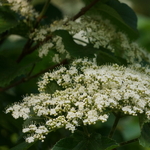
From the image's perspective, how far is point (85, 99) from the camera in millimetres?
1315

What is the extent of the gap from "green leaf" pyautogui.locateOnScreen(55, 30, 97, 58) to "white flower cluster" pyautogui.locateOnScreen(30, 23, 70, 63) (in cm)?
5

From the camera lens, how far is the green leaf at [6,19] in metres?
1.75

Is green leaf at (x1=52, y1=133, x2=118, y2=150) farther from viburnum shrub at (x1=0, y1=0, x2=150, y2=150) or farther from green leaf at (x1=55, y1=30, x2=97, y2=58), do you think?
green leaf at (x1=55, y1=30, x2=97, y2=58)

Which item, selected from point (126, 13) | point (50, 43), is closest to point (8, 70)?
point (50, 43)

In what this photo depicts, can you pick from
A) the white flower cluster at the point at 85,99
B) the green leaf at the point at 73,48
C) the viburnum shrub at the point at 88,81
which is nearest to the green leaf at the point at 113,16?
the viburnum shrub at the point at 88,81

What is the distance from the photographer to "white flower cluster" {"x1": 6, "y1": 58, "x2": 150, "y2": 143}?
1.29 m

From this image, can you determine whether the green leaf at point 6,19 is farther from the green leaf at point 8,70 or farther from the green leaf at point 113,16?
the green leaf at point 113,16

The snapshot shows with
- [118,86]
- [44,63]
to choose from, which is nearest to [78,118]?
[118,86]

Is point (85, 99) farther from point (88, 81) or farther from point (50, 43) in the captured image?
point (50, 43)

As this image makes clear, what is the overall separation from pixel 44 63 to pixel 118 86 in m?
1.08

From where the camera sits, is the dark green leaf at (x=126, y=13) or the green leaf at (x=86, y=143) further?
the dark green leaf at (x=126, y=13)

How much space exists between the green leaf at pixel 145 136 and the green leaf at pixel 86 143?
10 cm

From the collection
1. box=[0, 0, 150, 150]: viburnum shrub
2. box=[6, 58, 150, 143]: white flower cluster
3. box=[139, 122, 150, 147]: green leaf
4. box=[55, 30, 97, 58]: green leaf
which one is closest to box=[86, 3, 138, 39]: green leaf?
box=[0, 0, 150, 150]: viburnum shrub

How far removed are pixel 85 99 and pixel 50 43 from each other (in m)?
0.53
